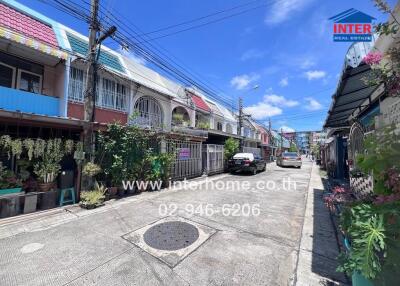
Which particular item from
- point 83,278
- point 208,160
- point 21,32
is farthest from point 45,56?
point 208,160

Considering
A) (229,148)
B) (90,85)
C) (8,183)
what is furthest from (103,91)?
(229,148)

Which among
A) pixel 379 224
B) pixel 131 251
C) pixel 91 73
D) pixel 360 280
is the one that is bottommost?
pixel 131 251

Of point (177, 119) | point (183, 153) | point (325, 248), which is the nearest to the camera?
point (325, 248)

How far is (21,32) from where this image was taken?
7.47 meters

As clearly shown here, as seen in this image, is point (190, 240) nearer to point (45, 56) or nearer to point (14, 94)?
point (14, 94)

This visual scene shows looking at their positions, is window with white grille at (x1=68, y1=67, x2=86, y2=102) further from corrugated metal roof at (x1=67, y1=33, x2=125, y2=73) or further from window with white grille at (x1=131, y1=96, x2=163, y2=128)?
window with white grille at (x1=131, y1=96, x2=163, y2=128)

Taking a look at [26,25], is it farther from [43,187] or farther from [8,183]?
[43,187]

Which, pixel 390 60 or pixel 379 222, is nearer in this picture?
pixel 379 222

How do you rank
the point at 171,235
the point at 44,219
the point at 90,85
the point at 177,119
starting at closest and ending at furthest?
the point at 171,235 < the point at 44,219 < the point at 90,85 < the point at 177,119

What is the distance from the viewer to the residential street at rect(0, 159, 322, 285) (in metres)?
3.00

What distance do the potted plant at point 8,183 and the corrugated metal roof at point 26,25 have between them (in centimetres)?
528

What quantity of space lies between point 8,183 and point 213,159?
10746mm

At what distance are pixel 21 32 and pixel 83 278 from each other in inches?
353

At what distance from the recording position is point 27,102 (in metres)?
7.61
